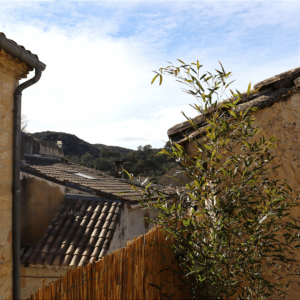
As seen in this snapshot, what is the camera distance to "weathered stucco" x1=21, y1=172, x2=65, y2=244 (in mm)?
8047

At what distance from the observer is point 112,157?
135ft

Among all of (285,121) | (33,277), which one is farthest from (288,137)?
(33,277)

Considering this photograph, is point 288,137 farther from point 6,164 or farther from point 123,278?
point 6,164

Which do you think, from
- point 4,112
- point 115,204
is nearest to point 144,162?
point 115,204

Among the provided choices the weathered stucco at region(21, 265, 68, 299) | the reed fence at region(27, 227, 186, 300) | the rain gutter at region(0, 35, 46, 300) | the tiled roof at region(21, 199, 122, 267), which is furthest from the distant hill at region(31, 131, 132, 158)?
the reed fence at region(27, 227, 186, 300)

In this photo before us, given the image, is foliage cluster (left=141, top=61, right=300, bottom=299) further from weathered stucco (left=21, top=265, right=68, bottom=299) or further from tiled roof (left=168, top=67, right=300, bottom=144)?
weathered stucco (left=21, top=265, right=68, bottom=299)

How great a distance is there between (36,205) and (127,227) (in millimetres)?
2524

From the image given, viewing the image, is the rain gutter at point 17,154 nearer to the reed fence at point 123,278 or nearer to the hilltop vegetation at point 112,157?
the reed fence at point 123,278

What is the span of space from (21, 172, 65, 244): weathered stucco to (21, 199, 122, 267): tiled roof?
37 centimetres

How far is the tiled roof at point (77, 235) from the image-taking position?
6605 millimetres

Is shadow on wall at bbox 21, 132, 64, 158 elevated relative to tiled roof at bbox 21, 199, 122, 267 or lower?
elevated

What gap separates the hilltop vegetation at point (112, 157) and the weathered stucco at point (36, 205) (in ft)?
41.5

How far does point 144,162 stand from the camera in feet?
114

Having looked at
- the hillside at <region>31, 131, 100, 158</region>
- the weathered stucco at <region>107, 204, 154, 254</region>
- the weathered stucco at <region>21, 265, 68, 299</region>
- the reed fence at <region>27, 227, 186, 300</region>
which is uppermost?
the hillside at <region>31, 131, 100, 158</region>
